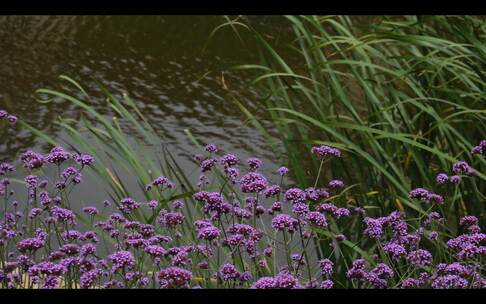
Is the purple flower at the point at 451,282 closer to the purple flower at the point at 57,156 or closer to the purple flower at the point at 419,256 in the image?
the purple flower at the point at 419,256

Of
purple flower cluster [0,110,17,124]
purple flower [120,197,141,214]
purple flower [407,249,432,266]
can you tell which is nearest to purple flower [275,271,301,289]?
purple flower [407,249,432,266]

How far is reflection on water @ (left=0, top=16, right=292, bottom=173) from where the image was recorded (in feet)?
19.8

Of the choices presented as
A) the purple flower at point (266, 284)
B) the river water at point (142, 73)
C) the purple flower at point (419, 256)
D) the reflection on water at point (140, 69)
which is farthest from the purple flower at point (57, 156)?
the reflection on water at point (140, 69)

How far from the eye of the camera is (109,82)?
276 inches

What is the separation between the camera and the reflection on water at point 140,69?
6043 millimetres

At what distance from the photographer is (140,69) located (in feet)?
24.3

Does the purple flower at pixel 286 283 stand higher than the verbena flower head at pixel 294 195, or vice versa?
the verbena flower head at pixel 294 195

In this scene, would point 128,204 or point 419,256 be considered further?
point 128,204

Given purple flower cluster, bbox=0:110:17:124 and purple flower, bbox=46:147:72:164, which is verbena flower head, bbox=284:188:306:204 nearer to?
purple flower, bbox=46:147:72:164

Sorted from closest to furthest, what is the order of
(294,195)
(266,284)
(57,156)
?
1. (266,284)
2. (294,195)
3. (57,156)

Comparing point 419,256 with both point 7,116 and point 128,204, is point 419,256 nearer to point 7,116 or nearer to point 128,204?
point 128,204

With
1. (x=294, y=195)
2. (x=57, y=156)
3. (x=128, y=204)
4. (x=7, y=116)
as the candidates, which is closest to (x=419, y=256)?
(x=294, y=195)
